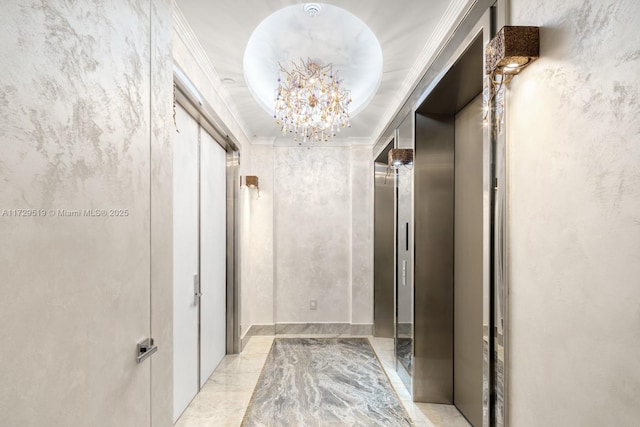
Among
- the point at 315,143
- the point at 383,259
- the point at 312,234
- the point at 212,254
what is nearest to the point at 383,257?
the point at 383,259

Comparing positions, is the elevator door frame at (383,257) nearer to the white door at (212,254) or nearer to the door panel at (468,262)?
the door panel at (468,262)

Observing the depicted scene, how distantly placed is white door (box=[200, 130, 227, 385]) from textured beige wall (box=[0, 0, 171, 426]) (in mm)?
1801

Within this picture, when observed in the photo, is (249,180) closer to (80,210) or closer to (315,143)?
(315,143)

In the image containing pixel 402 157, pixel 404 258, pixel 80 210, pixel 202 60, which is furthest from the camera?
pixel 404 258

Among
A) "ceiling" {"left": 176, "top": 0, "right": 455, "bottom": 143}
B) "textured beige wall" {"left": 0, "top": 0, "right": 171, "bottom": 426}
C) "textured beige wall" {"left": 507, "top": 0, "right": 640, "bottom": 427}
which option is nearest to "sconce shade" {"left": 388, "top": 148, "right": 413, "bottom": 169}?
"ceiling" {"left": 176, "top": 0, "right": 455, "bottom": 143}

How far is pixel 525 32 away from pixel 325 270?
3.77m

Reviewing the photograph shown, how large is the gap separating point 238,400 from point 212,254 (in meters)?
1.26

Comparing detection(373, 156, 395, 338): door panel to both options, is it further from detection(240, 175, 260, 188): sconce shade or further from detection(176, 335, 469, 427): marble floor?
detection(240, 175, 260, 188): sconce shade

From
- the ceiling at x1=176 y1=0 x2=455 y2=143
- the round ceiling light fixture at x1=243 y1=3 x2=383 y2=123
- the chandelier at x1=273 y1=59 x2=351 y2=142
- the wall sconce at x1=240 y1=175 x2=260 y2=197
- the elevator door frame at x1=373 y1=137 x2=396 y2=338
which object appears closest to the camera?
the ceiling at x1=176 y1=0 x2=455 y2=143

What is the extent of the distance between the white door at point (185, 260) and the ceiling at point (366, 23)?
0.51 meters

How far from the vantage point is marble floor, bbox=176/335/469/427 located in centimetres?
241

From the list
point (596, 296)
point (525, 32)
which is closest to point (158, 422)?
point (596, 296)

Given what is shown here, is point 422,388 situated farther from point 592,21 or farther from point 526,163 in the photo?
point 592,21

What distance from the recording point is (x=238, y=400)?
2.72 meters
